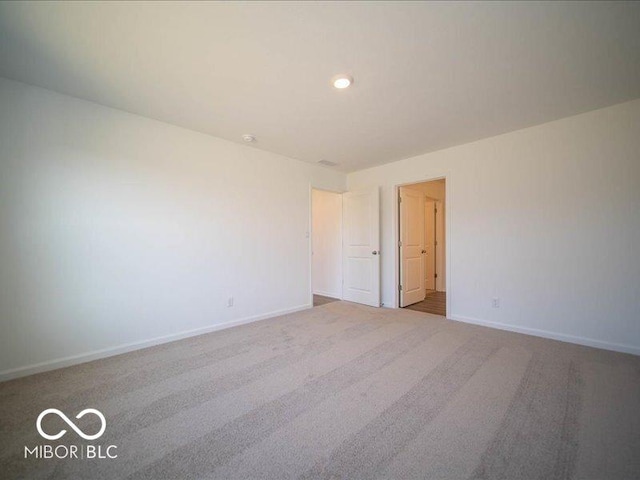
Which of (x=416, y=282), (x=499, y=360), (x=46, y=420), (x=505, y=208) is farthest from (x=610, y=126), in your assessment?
(x=46, y=420)

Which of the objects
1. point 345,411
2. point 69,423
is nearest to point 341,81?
point 345,411

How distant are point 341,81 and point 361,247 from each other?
3175mm

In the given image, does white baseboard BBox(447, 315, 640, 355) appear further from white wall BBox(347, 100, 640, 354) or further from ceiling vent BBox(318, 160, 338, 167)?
ceiling vent BBox(318, 160, 338, 167)

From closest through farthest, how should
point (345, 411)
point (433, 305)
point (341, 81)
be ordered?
point (345, 411)
point (341, 81)
point (433, 305)

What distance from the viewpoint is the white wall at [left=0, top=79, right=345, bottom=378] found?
2.35m

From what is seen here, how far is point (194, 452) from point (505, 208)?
157 inches

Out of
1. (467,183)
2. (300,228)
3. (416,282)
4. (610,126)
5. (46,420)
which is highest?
(610,126)

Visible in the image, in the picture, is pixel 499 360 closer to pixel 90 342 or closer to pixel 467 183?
pixel 467 183

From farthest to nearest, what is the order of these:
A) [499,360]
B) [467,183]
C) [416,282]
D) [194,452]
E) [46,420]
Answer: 1. [416,282]
2. [467,183]
3. [499,360]
4. [46,420]
5. [194,452]

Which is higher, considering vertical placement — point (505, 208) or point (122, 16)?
point (122, 16)

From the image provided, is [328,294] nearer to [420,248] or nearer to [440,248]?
[420,248]

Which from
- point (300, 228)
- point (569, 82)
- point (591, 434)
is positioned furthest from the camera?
point (300, 228)

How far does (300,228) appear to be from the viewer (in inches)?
179

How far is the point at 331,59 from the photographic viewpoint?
2.06 meters
